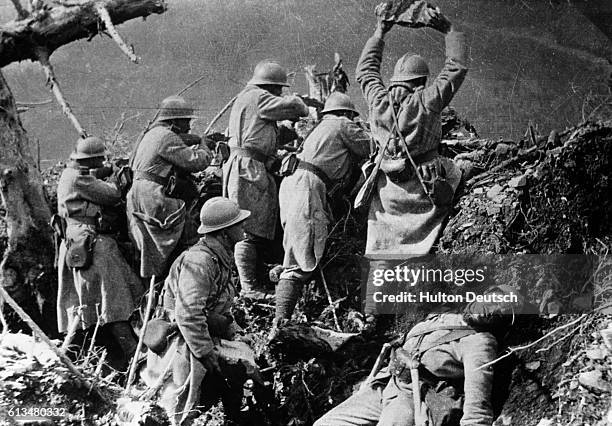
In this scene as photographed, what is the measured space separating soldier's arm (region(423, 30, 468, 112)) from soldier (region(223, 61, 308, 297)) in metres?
1.16

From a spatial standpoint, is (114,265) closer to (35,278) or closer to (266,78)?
(35,278)

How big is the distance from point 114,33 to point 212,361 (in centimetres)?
327

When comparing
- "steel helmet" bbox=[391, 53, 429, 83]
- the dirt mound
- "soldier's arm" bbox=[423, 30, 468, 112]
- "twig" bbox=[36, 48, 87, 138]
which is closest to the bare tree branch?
"twig" bbox=[36, 48, 87, 138]

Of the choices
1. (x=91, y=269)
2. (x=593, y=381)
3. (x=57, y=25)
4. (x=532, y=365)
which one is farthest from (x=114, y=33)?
(x=593, y=381)

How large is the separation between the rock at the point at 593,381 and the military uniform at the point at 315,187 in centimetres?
233

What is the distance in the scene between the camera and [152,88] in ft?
32.9

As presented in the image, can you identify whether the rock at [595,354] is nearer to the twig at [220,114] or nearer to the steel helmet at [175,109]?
the twig at [220,114]

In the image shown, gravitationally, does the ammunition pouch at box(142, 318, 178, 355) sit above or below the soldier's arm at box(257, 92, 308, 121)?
below

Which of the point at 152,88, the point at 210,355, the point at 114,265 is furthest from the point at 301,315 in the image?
the point at 152,88

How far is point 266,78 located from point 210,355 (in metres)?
2.41

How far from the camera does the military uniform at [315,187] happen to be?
29.7 ft

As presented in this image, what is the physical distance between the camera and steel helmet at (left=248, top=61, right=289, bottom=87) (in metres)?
9.55

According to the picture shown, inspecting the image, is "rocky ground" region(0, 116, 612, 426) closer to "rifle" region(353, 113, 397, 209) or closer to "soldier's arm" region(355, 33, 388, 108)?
"rifle" region(353, 113, 397, 209)

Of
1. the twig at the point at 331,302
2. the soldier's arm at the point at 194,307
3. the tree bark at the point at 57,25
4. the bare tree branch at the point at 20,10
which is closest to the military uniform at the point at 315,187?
the twig at the point at 331,302
